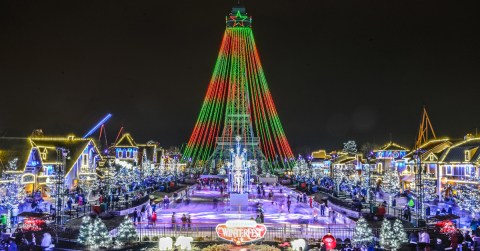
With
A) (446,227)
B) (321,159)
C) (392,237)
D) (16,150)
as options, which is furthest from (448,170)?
(321,159)

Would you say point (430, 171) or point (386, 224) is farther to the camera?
point (430, 171)

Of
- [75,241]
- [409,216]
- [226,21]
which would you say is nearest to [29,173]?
[75,241]

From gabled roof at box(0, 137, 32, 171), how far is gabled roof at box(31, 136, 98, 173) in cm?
136

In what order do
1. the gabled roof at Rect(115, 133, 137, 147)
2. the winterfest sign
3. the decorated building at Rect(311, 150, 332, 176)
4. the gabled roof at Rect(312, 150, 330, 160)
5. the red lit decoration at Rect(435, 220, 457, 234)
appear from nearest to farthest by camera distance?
the winterfest sign, the red lit decoration at Rect(435, 220, 457, 234), the gabled roof at Rect(115, 133, 137, 147), the decorated building at Rect(311, 150, 332, 176), the gabled roof at Rect(312, 150, 330, 160)

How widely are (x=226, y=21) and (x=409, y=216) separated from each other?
7774 centimetres

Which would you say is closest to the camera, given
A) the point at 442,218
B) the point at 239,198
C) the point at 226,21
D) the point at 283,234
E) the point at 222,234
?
the point at 222,234

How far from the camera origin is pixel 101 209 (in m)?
34.5

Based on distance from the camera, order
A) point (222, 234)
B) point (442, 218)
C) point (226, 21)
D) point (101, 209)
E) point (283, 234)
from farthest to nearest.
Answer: point (226, 21)
point (101, 209)
point (442, 218)
point (283, 234)
point (222, 234)

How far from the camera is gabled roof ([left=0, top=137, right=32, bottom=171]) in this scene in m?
49.2

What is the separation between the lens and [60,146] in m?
58.7

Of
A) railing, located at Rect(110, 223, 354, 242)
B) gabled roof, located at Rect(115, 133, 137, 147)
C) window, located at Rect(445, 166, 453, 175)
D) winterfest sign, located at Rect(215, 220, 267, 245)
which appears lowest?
railing, located at Rect(110, 223, 354, 242)

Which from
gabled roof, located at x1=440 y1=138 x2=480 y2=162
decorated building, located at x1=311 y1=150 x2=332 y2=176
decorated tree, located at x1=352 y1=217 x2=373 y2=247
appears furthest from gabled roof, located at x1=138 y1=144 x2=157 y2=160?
decorated tree, located at x1=352 y1=217 x2=373 y2=247

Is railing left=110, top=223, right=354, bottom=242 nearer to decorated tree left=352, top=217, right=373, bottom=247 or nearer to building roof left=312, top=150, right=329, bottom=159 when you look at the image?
decorated tree left=352, top=217, right=373, bottom=247

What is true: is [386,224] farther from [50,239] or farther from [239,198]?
[239,198]
